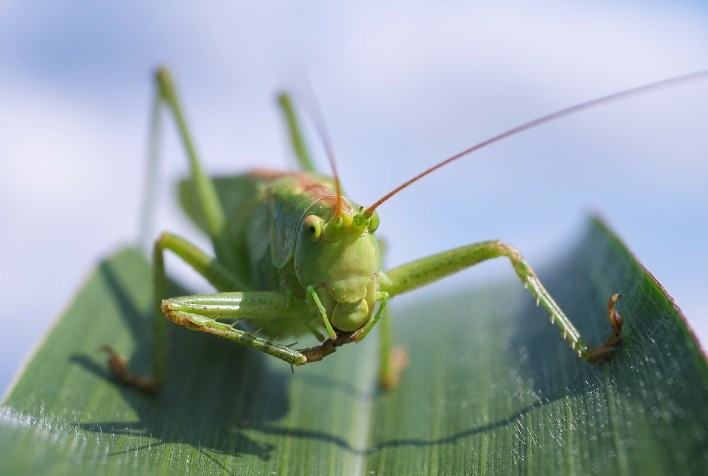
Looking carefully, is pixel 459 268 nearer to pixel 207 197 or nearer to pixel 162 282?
pixel 162 282

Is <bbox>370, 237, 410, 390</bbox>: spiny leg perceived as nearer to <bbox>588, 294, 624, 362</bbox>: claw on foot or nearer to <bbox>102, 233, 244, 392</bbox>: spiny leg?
<bbox>102, 233, 244, 392</bbox>: spiny leg

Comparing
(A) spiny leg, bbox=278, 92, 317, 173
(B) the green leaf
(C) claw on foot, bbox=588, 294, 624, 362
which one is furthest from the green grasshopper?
(A) spiny leg, bbox=278, 92, 317, 173

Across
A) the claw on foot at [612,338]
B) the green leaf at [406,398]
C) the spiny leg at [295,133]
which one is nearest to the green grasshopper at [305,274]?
the claw on foot at [612,338]

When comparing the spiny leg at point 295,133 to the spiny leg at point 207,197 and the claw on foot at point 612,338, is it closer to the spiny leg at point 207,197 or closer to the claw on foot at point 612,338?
the spiny leg at point 207,197

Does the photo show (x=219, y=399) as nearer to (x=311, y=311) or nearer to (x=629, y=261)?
(x=311, y=311)

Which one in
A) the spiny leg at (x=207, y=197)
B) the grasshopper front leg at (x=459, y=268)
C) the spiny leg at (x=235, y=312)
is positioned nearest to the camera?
the spiny leg at (x=235, y=312)
